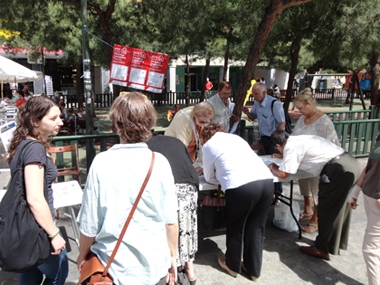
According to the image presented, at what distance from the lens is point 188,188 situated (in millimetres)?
2775

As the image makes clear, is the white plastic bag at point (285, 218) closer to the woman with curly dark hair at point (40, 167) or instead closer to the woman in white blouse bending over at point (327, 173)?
the woman in white blouse bending over at point (327, 173)

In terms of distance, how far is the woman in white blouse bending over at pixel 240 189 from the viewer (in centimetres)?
289

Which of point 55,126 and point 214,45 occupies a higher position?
point 214,45

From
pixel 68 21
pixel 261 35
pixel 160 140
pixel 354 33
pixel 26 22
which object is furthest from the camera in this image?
pixel 68 21

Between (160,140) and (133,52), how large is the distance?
3.39 metres

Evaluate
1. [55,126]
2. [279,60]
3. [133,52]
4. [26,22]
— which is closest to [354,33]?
[133,52]

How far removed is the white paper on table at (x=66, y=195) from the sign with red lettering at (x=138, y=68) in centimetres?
263

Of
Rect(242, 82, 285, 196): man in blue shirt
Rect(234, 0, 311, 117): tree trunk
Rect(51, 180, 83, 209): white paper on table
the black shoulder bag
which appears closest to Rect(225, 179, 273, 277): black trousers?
Rect(51, 180, 83, 209): white paper on table

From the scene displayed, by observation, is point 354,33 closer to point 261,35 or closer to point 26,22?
point 261,35

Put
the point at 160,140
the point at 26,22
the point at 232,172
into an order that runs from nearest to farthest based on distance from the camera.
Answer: the point at 160,140 → the point at 232,172 → the point at 26,22

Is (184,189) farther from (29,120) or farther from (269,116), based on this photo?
(269,116)

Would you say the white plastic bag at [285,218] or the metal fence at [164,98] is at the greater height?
the metal fence at [164,98]


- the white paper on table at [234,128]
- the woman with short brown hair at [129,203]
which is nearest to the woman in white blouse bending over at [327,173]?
the white paper on table at [234,128]

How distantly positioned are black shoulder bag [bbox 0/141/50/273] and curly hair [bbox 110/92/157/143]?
0.61 m
